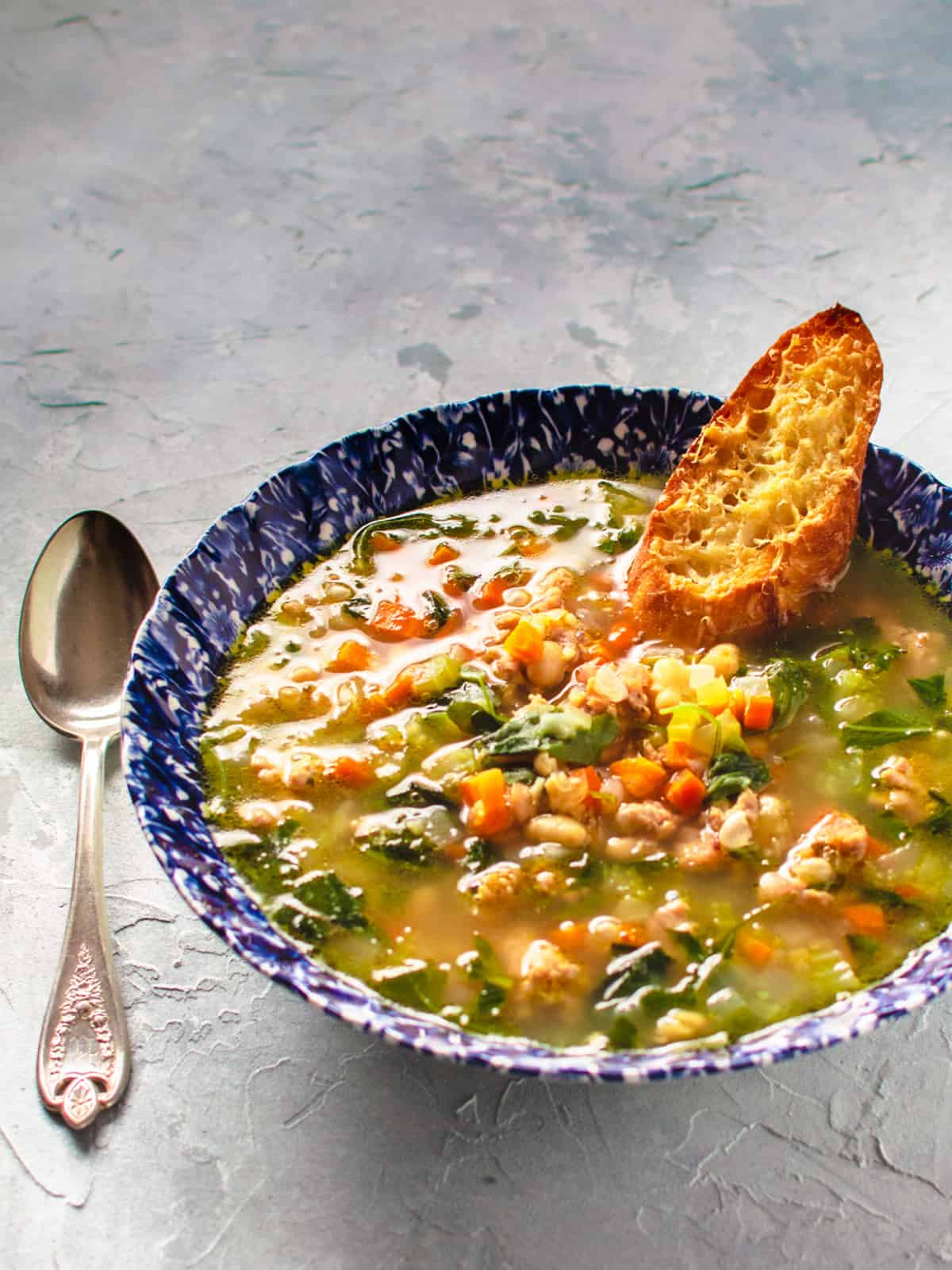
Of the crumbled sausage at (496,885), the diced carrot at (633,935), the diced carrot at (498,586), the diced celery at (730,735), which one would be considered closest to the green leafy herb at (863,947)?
the diced carrot at (633,935)

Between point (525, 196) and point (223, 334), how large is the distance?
153 cm

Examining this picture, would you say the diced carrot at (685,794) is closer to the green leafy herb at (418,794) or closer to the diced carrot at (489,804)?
the diced carrot at (489,804)

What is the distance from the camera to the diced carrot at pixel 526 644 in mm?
3436

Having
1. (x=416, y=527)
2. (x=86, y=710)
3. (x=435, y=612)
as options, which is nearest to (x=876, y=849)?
(x=435, y=612)

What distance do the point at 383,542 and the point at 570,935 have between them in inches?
58.0

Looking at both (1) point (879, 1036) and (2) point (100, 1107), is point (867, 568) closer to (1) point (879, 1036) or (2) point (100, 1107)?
(1) point (879, 1036)

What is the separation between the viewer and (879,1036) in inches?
124

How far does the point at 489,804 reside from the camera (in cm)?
308

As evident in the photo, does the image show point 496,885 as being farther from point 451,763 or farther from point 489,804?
point 451,763

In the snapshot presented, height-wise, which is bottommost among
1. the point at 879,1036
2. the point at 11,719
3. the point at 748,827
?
the point at 11,719

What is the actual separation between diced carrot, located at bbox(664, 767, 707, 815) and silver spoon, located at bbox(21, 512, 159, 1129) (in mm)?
1346

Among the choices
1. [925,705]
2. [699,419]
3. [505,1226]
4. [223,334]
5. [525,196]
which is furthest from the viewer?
[525,196]

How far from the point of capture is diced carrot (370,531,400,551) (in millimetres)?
3955

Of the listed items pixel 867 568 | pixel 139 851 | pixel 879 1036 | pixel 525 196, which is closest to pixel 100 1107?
pixel 139 851
